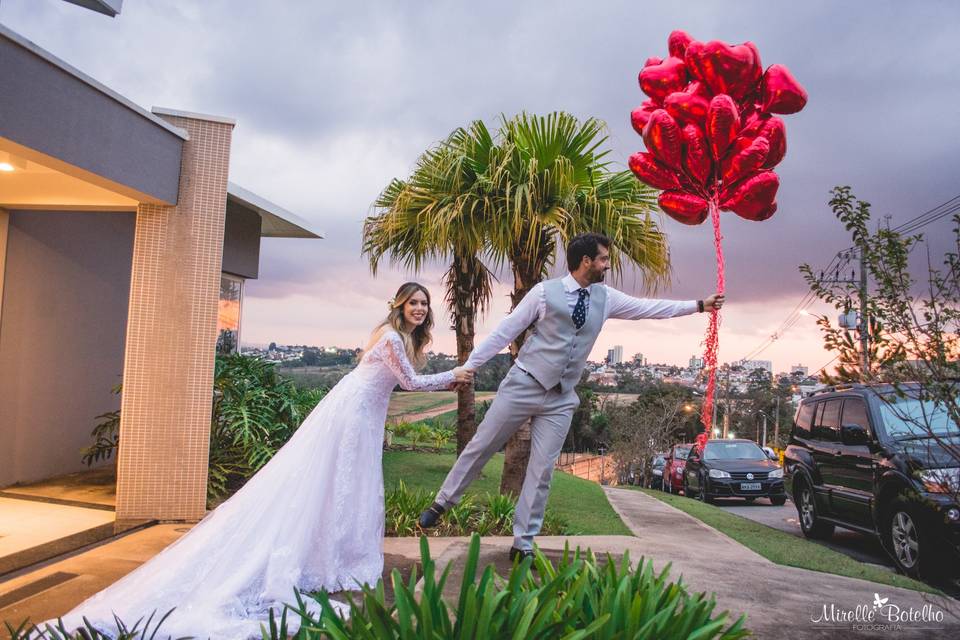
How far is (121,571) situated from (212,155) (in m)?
3.71

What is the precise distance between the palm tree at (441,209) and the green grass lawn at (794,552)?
336 centimetres

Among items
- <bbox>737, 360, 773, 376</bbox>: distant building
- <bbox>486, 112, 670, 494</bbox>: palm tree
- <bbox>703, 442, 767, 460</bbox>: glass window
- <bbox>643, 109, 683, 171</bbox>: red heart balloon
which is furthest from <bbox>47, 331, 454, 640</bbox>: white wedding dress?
<bbox>737, 360, 773, 376</bbox>: distant building

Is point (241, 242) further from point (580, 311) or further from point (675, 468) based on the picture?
point (675, 468)

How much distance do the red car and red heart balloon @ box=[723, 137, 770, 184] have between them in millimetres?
16159

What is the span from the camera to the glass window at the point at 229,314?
36.2ft

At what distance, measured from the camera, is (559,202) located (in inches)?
285

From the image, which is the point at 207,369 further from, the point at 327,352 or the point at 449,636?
the point at 327,352

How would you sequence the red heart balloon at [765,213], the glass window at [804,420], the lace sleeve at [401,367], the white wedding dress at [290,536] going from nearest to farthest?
the white wedding dress at [290,536] < the red heart balloon at [765,213] < the lace sleeve at [401,367] < the glass window at [804,420]

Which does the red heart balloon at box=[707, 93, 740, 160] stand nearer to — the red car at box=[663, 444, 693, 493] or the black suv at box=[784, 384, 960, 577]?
the black suv at box=[784, 384, 960, 577]

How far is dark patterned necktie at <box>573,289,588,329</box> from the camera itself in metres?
4.16

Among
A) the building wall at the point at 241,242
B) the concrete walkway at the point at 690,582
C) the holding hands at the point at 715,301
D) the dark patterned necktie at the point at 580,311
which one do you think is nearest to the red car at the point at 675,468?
the building wall at the point at 241,242

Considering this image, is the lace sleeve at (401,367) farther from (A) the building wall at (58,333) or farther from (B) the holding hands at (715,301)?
(A) the building wall at (58,333)

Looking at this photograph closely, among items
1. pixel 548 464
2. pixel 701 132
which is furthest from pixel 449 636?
pixel 701 132

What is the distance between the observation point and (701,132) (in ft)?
12.8
